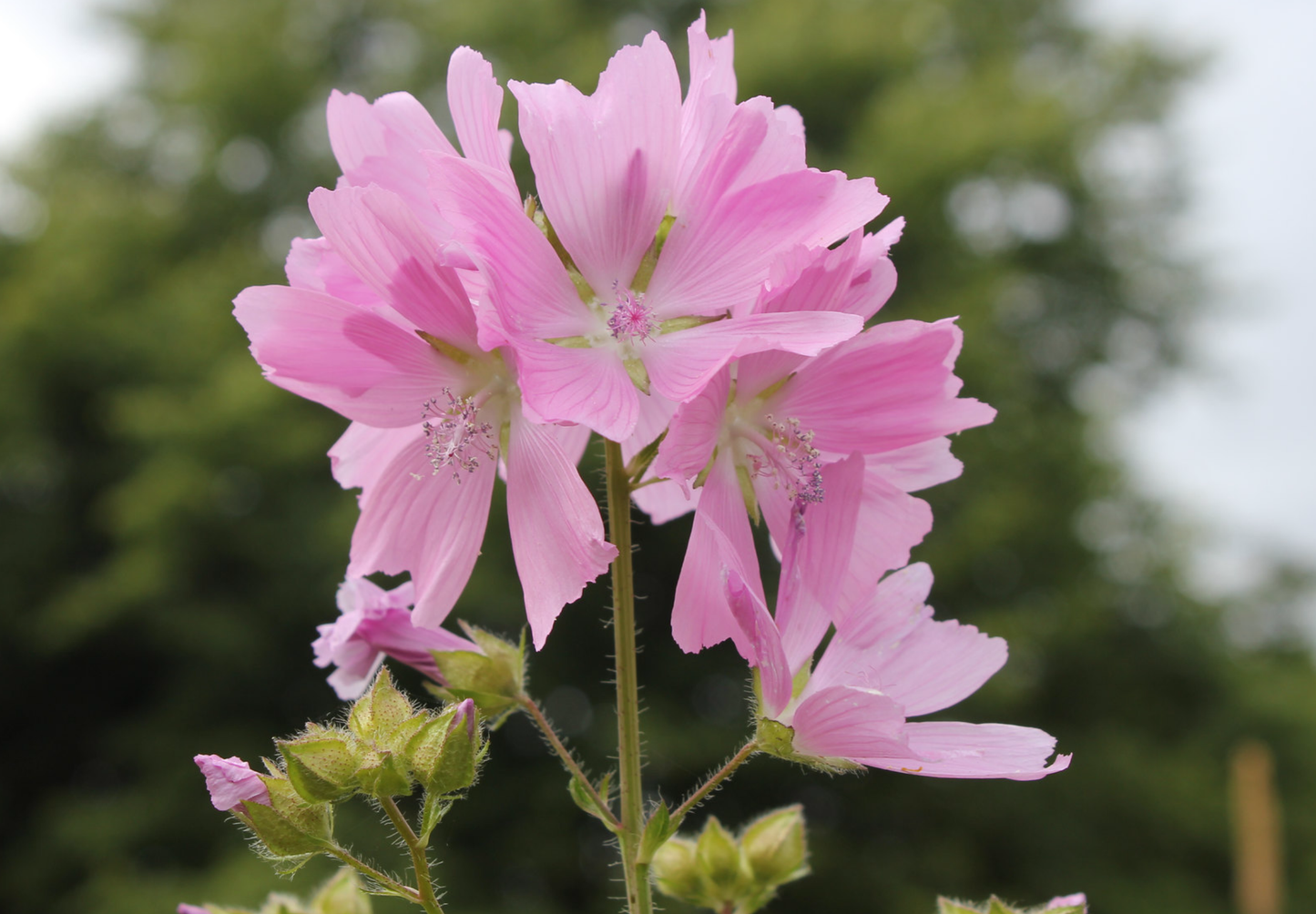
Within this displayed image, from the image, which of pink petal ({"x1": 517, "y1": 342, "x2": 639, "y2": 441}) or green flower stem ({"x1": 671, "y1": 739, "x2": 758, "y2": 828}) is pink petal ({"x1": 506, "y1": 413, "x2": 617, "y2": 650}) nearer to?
pink petal ({"x1": 517, "y1": 342, "x2": 639, "y2": 441})

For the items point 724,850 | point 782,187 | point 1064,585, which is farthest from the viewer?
point 1064,585

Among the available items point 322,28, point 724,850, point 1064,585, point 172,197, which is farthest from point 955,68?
point 724,850

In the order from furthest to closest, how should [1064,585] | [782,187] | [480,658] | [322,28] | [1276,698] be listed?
1. [322,28]
2. [1276,698]
3. [1064,585]
4. [480,658]
5. [782,187]

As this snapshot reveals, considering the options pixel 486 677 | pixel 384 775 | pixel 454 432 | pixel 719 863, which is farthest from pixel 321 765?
pixel 719 863

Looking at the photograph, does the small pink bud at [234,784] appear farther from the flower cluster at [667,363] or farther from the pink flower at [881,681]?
the pink flower at [881,681]

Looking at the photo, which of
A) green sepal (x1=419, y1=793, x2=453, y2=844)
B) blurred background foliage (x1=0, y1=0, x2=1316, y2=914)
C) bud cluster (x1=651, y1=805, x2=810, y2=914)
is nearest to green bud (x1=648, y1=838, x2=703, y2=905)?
bud cluster (x1=651, y1=805, x2=810, y2=914)

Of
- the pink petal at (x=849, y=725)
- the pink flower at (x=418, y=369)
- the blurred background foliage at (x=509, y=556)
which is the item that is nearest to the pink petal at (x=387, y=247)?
the pink flower at (x=418, y=369)

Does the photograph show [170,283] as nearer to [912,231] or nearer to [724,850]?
[912,231]

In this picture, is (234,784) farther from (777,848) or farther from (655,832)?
(777,848)
